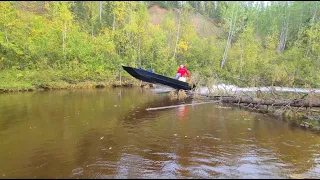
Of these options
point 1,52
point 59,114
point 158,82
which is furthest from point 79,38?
point 59,114

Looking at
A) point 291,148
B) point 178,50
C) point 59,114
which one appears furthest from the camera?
point 178,50

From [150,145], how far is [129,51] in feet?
69.3

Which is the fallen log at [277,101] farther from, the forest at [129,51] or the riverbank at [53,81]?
the riverbank at [53,81]

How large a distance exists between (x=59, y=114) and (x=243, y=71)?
22351mm

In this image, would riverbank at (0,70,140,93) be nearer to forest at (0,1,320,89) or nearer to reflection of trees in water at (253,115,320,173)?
forest at (0,1,320,89)

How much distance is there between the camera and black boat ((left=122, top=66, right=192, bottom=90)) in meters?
14.8

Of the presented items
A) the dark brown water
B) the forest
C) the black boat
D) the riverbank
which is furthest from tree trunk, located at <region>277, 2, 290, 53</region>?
the dark brown water

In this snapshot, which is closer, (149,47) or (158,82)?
(158,82)

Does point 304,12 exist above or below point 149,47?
above

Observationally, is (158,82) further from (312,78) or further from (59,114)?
(312,78)

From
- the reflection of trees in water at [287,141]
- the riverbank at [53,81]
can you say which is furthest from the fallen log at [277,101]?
the riverbank at [53,81]

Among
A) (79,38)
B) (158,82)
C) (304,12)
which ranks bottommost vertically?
(158,82)

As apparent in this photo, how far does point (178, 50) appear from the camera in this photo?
30.2 m

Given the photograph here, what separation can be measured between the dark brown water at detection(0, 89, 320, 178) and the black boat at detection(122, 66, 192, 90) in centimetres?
368
